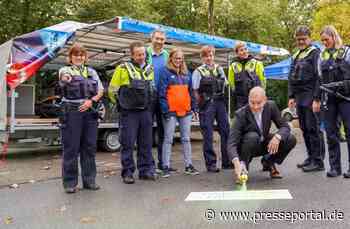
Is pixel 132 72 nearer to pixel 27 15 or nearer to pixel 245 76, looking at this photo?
pixel 245 76

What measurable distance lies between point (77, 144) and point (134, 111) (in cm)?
89

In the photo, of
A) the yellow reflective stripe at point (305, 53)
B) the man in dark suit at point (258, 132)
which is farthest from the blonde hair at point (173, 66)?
the yellow reflective stripe at point (305, 53)

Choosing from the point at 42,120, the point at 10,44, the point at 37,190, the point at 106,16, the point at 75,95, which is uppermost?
the point at 106,16

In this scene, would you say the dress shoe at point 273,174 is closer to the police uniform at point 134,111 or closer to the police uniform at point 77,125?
the police uniform at point 134,111

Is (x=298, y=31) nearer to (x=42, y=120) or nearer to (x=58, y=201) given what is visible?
(x=58, y=201)

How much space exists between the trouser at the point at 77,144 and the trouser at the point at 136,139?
17.4 inches

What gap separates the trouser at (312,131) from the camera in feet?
21.2

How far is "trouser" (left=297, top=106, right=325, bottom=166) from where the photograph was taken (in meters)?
6.45

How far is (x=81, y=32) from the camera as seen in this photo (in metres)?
10.2

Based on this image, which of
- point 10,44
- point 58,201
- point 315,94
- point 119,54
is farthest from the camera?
point 119,54

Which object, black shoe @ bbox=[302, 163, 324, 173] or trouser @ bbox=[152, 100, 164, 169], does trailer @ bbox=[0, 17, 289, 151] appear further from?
Answer: black shoe @ bbox=[302, 163, 324, 173]

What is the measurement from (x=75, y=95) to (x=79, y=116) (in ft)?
0.87

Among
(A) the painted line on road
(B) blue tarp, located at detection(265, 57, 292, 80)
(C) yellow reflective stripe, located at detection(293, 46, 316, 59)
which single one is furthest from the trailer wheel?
(B) blue tarp, located at detection(265, 57, 292, 80)

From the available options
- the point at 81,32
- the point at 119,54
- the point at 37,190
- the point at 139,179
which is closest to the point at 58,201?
the point at 37,190
